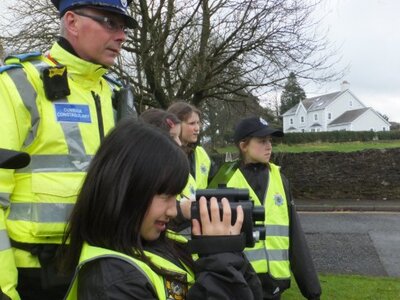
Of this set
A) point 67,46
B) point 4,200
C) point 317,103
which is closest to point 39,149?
point 4,200

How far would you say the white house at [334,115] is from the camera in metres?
79.4

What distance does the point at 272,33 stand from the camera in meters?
12.1

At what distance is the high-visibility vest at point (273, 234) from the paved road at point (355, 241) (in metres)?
4.21

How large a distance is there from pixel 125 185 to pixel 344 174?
15.0m

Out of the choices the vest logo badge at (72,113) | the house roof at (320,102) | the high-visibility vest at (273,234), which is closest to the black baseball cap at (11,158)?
the vest logo badge at (72,113)

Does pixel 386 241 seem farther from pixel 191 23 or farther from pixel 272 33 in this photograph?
pixel 191 23

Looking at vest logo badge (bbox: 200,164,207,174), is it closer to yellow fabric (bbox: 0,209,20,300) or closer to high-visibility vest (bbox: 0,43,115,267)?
high-visibility vest (bbox: 0,43,115,267)

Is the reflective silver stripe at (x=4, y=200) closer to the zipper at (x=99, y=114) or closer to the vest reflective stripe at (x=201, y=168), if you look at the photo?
the zipper at (x=99, y=114)

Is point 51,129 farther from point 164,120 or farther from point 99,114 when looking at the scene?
point 164,120

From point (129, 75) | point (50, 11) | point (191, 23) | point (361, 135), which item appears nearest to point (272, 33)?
point (191, 23)

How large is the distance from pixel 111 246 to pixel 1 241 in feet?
1.66

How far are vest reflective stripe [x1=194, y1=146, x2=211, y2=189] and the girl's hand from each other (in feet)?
7.30

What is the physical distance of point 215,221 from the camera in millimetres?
1618

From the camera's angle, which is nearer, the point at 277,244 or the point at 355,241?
the point at 277,244
